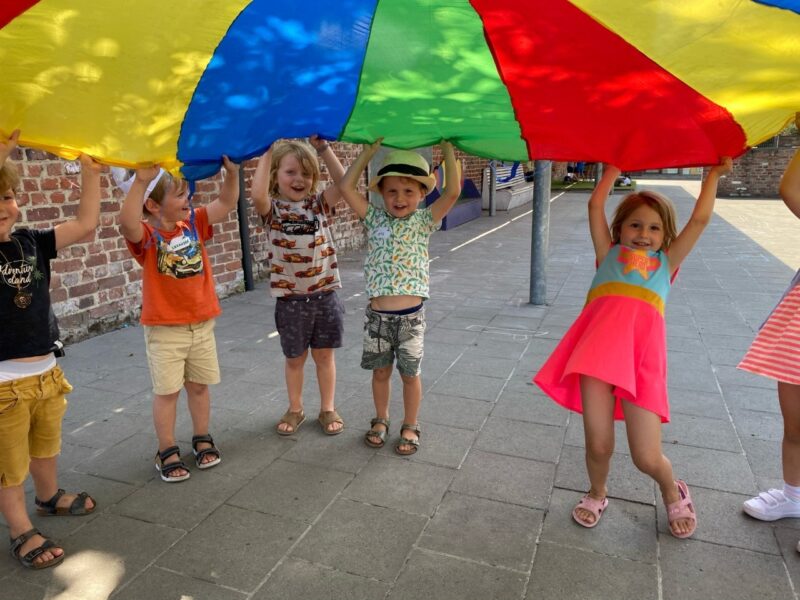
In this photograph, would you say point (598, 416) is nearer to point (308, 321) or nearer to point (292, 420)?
point (308, 321)

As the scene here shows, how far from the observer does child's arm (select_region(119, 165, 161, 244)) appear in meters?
2.56

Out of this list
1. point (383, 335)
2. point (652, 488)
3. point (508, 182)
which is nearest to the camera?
point (652, 488)

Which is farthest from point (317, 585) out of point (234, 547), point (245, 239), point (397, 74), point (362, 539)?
point (245, 239)

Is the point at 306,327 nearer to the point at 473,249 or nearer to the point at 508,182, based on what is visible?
the point at 473,249

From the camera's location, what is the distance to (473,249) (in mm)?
A: 10562

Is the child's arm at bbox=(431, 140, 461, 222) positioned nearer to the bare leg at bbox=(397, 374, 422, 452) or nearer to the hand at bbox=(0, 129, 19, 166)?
the bare leg at bbox=(397, 374, 422, 452)

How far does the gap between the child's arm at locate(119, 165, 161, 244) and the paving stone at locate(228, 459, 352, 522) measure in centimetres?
132

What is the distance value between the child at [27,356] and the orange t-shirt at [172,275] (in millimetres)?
406

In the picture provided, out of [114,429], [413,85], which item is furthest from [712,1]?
[114,429]

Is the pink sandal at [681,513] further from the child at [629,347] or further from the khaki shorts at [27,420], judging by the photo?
the khaki shorts at [27,420]

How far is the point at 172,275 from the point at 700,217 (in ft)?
7.89

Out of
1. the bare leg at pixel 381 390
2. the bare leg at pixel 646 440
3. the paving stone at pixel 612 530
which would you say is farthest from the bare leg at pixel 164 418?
the bare leg at pixel 646 440

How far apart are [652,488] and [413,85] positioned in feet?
7.17

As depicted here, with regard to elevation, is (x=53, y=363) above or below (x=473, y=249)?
above
